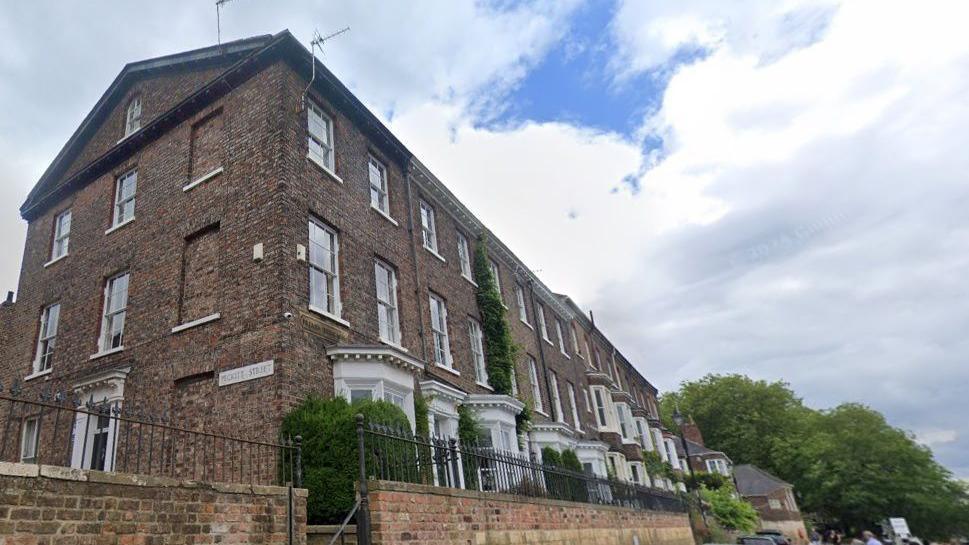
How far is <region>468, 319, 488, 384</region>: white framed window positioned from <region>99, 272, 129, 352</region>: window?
978cm

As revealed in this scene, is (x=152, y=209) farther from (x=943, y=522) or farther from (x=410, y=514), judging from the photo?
(x=943, y=522)

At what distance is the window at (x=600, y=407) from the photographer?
3184cm

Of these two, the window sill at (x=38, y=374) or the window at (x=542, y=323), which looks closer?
the window sill at (x=38, y=374)

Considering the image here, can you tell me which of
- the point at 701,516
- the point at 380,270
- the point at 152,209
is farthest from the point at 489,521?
the point at 701,516

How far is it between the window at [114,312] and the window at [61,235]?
128 inches

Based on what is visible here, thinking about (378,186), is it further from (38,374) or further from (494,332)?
(38,374)

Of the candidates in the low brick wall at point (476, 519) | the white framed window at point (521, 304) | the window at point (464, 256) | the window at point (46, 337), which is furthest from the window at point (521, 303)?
the window at point (46, 337)

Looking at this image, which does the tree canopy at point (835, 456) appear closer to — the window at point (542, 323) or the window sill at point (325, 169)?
the window at point (542, 323)

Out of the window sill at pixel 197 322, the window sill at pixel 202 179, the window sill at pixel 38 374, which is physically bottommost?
the window sill at pixel 197 322

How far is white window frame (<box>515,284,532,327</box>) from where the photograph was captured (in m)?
26.0

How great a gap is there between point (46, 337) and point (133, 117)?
22.3ft

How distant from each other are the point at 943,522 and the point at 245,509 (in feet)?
203

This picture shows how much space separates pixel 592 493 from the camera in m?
15.3

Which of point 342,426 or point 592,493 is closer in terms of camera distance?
point 342,426
